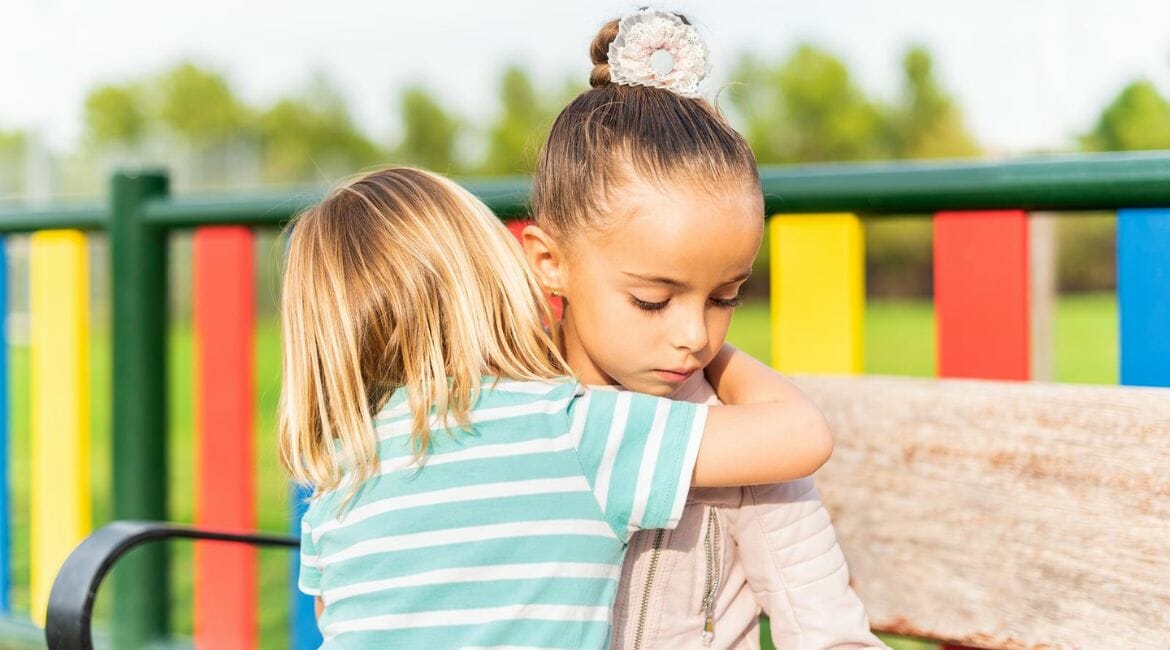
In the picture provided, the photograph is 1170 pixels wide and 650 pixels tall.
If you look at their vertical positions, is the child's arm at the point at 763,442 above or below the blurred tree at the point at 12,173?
below

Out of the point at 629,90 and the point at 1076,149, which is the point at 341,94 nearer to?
the point at 1076,149

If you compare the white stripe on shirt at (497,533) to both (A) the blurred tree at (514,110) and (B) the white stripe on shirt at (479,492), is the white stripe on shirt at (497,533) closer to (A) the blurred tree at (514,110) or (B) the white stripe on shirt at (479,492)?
(B) the white stripe on shirt at (479,492)

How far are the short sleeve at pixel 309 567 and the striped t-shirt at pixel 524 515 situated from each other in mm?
223

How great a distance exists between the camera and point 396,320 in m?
1.44

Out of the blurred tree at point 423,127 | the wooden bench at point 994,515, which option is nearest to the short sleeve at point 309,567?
the wooden bench at point 994,515

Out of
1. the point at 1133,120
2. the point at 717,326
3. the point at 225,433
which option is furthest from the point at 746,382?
the point at 1133,120

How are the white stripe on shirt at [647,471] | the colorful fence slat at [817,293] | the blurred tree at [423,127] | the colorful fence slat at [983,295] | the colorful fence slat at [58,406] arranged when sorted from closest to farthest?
the white stripe on shirt at [647,471] < the colorful fence slat at [983,295] < the colorful fence slat at [817,293] < the colorful fence slat at [58,406] < the blurred tree at [423,127]

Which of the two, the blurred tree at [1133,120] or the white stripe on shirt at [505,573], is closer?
the white stripe on shirt at [505,573]

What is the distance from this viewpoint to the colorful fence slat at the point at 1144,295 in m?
1.64

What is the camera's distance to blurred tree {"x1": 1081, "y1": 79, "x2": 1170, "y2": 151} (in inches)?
1499

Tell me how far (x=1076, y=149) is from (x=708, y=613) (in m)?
41.7

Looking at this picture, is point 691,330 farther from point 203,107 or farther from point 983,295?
point 203,107

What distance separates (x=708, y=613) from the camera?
1.52 m

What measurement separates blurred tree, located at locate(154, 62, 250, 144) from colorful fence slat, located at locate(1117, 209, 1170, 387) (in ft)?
147
